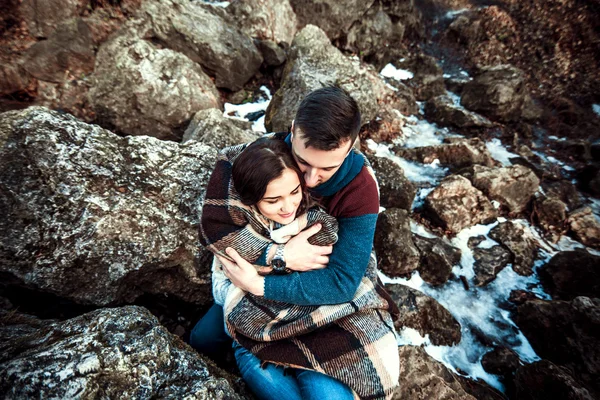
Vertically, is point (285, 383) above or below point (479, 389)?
above

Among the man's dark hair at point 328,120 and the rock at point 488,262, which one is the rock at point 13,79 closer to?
the man's dark hair at point 328,120

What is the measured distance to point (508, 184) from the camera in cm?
635

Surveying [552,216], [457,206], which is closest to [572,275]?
[552,216]

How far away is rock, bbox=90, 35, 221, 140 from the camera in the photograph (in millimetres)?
4348

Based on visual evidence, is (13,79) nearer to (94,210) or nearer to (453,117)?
(94,210)

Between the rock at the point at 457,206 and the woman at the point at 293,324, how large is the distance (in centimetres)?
391

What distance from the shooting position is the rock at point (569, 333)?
3797 mm

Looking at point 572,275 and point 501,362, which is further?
point 572,275

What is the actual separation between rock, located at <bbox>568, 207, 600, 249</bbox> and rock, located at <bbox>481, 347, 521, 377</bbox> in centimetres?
406

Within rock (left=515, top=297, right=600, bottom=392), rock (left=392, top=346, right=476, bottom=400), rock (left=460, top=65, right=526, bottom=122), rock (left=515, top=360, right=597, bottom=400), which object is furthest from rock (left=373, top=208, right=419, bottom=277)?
rock (left=460, top=65, right=526, bottom=122)

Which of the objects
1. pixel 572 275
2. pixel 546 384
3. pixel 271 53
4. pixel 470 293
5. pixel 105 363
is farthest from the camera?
pixel 271 53

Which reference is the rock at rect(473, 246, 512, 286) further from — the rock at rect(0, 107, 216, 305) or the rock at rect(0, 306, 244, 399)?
the rock at rect(0, 306, 244, 399)

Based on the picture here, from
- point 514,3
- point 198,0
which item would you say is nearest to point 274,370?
point 198,0

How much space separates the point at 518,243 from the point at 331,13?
28.1 ft
